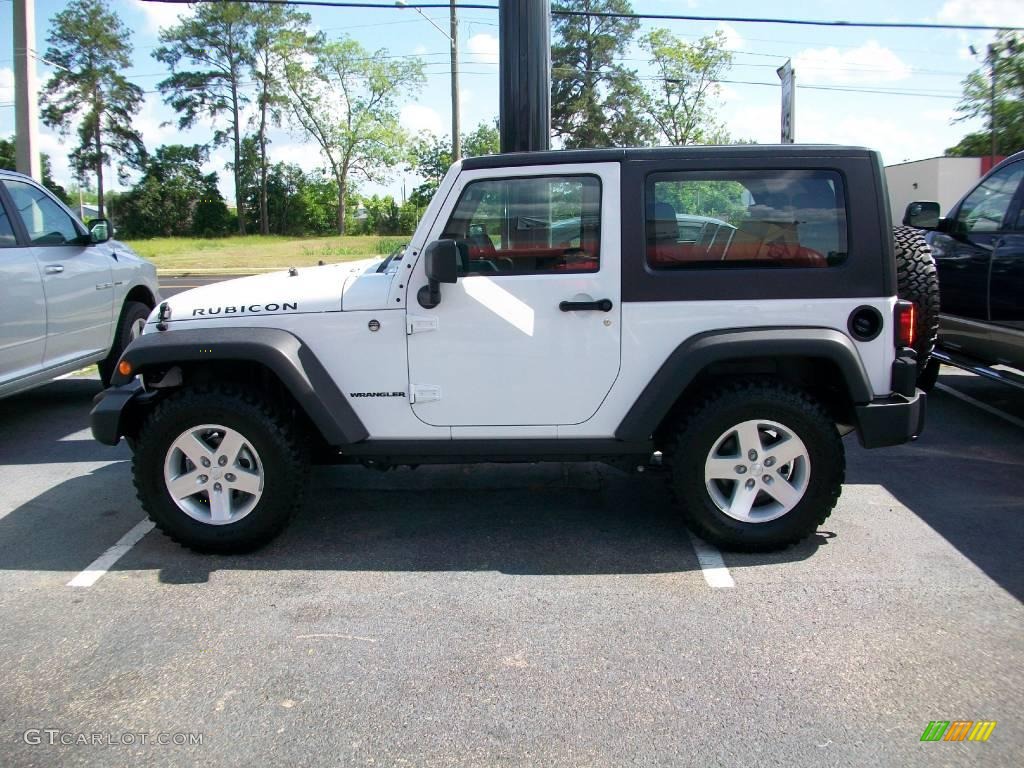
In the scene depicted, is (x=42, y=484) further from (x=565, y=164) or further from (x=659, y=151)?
(x=659, y=151)

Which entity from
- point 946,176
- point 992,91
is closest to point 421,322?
point 946,176

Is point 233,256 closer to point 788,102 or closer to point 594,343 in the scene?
point 788,102

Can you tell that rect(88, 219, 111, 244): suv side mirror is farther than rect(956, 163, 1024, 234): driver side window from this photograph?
Yes

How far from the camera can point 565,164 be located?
13.1 ft

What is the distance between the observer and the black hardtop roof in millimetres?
3963

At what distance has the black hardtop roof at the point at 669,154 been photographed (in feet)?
13.0

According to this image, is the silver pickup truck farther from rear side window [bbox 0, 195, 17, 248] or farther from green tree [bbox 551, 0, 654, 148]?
green tree [bbox 551, 0, 654, 148]

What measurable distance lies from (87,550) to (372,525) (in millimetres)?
1422

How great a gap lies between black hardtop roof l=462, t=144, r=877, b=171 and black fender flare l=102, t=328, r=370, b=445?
3.92 feet

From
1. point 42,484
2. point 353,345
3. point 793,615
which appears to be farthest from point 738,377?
point 42,484

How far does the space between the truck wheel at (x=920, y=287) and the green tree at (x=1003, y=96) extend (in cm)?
4015

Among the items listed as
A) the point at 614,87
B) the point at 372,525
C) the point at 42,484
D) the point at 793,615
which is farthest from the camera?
the point at 614,87

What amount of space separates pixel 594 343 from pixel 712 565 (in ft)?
3.90

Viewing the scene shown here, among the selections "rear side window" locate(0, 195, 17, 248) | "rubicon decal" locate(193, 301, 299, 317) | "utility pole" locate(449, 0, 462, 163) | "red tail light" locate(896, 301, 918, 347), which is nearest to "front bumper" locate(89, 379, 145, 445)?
"rubicon decal" locate(193, 301, 299, 317)
